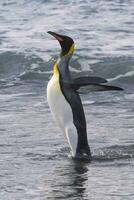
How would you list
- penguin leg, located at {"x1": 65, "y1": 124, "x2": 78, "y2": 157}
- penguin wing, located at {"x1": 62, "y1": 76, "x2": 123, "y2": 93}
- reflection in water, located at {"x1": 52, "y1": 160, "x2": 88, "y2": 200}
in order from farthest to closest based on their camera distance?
penguin leg, located at {"x1": 65, "y1": 124, "x2": 78, "y2": 157} < penguin wing, located at {"x1": 62, "y1": 76, "x2": 123, "y2": 93} < reflection in water, located at {"x1": 52, "y1": 160, "x2": 88, "y2": 200}

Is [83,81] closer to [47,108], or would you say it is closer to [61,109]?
[61,109]

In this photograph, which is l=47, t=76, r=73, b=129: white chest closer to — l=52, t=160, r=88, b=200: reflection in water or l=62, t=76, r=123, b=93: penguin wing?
l=62, t=76, r=123, b=93: penguin wing

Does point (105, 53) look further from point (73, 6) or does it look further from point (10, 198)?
point (10, 198)

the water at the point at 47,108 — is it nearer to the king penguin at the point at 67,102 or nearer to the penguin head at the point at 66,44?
the king penguin at the point at 67,102

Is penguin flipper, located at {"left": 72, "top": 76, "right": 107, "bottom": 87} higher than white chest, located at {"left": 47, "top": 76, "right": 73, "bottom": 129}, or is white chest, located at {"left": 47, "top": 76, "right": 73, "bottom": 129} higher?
penguin flipper, located at {"left": 72, "top": 76, "right": 107, "bottom": 87}

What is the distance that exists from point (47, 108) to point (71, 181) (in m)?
3.04

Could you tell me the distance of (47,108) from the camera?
972cm

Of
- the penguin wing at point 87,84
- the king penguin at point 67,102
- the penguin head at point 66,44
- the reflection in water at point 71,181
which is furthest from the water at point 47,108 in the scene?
the penguin head at point 66,44

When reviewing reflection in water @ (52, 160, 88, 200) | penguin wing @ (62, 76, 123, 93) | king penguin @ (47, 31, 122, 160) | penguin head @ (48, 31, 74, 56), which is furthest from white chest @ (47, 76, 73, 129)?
reflection in water @ (52, 160, 88, 200)

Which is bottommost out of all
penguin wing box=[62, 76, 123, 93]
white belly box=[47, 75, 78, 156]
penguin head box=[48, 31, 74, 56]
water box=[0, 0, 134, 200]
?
water box=[0, 0, 134, 200]

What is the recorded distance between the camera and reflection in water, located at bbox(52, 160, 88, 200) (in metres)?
6.34

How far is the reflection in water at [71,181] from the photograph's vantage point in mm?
6340

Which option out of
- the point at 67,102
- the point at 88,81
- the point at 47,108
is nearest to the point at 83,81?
the point at 88,81

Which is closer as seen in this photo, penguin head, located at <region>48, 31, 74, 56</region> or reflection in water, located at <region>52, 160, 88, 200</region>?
reflection in water, located at <region>52, 160, 88, 200</region>
